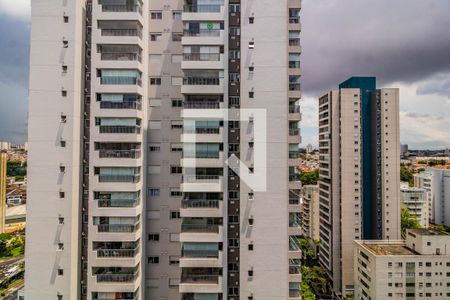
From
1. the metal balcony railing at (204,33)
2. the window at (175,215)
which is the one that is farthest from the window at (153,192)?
the metal balcony railing at (204,33)

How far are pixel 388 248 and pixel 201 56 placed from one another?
29.7 m

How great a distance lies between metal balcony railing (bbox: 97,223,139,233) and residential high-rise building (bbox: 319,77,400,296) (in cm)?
3068

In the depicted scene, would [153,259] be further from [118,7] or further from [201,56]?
[118,7]

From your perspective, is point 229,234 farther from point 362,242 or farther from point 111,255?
point 362,242

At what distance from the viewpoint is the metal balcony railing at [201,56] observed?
12523 mm

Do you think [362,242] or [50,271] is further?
[362,242]

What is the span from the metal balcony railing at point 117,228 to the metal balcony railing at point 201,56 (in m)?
8.22

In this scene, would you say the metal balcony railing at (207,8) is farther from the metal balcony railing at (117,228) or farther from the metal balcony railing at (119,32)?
the metal balcony railing at (117,228)

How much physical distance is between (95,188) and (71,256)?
131 inches

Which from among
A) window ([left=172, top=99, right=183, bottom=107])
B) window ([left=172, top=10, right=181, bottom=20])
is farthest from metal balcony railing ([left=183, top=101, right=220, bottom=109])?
window ([left=172, top=10, right=181, bottom=20])

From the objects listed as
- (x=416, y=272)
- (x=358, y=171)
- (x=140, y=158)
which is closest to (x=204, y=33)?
(x=140, y=158)

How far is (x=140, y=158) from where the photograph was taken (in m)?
12.6

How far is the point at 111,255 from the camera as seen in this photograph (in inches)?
477

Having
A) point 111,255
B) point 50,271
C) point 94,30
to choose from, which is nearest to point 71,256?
point 50,271
